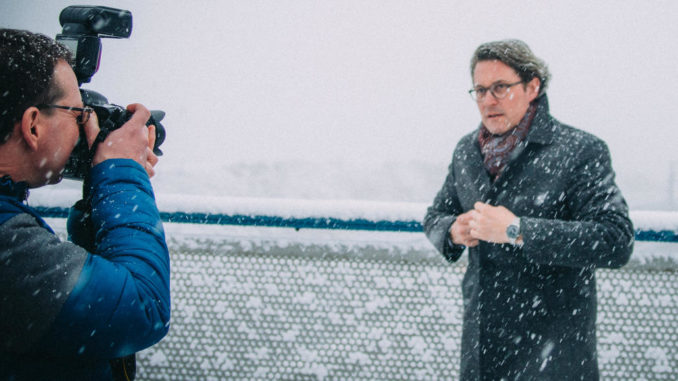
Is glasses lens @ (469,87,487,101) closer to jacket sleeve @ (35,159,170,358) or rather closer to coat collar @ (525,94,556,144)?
coat collar @ (525,94,556,144)

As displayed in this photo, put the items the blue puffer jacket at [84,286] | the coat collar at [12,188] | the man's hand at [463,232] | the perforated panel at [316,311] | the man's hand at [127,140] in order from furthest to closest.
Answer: the perforated panel at [316,311] < the man's hand at [463,232] < the man's hand at [127,140] < the coat collar at [12,188] < the blue puffer jacket at [84,286]

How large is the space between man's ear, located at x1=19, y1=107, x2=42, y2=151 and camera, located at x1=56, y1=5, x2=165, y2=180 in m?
0.12

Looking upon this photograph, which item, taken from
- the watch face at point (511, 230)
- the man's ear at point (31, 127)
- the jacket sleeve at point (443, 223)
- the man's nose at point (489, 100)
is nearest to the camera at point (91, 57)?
the man's ear at point (31, 127)

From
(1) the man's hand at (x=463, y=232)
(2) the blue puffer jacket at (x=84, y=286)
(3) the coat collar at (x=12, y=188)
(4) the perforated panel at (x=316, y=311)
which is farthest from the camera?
(4) the perforated panel at (x=316, y=311)

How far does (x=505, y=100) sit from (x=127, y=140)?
151 cm

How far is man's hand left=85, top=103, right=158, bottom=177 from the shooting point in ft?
3.37

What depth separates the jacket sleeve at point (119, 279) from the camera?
821 millimetres

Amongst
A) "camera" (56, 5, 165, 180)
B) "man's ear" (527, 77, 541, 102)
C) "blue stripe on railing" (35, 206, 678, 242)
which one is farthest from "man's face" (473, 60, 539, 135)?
"camera" (56, 5, 165, 180)

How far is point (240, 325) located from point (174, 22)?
4322 inches

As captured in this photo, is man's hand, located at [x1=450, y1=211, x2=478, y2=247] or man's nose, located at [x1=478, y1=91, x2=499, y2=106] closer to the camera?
man's hand, located at [x1=450, y1=211, x2=478, y2=247]

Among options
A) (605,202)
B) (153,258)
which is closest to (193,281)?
Answer: (153,258)

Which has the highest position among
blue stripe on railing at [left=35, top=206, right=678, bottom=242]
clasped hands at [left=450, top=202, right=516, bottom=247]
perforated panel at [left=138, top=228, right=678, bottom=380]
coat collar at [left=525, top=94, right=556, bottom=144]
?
coat collar at [left=525, top=94, right=556, bottom=144]

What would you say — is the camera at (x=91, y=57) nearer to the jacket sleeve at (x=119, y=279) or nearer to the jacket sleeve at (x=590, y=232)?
the jacket sleeve at (x=119, y=279)

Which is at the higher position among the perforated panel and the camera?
the camera
